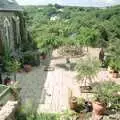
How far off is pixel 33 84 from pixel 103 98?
6.26m

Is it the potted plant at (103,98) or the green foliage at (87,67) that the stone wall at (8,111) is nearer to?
the potted plant at (103,98)

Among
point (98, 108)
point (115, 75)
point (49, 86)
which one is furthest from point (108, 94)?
point (115, 75)

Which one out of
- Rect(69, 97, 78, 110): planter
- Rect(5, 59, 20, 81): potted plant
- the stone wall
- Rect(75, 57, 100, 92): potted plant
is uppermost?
the stone wall

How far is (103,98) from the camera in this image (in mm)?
15688

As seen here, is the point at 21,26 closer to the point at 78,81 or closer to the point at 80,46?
the point at 80,46

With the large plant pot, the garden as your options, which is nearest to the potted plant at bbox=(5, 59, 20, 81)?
the garden

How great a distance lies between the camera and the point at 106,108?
623 inches

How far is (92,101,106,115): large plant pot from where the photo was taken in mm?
15312

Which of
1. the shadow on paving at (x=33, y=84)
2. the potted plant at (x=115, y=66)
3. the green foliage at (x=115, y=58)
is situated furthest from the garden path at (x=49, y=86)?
the green foliage at (x=115, y=58)

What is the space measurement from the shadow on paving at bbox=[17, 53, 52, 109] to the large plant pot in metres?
3.12

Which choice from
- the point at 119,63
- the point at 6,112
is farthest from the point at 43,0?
the point at 6,112

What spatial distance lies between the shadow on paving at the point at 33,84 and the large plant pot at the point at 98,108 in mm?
3122

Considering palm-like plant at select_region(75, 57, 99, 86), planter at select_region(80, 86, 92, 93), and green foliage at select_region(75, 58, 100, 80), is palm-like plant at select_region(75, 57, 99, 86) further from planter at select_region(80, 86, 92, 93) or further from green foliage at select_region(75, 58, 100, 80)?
planter at select_region(80, 86, 92, 93)

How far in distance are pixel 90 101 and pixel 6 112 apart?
652 centimetres
